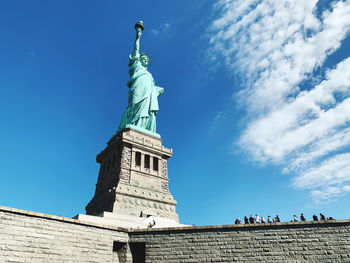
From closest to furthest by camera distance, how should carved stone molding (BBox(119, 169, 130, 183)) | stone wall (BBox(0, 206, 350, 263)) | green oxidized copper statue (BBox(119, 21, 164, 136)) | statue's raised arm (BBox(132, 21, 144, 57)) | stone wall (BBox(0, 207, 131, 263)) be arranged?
stone wall (BBox(0, 207, 131, 263)) < stone wall (BBox(0, 206, 350, 263)) < carved stone molding (BBox(119, 169, 130, 183)) < green oxidized copper statue (BBox(119, 21, 164, 136)) < statue's raised arm (BBox(132, 21, 144, 57))

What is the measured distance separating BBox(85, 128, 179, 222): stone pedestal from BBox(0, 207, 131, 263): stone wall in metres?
11.5

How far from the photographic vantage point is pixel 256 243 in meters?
12.9

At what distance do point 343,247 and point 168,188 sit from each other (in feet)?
70.7

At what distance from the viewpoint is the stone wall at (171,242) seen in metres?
11.5

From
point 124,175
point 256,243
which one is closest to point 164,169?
point 124,175

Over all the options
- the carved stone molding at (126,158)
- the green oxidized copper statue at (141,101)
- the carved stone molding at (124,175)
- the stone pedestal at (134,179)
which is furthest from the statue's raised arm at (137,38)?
the carved stone molding at (124,175)

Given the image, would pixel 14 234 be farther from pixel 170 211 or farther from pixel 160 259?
pixel 170 211

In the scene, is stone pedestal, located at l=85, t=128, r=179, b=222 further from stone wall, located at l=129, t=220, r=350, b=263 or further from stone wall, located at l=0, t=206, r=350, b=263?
stone wall, located at l=129, t=220, r=350, b=263

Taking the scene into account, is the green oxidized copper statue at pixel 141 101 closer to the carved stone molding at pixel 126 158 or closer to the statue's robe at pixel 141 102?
the statue's robe at pixel 141 102

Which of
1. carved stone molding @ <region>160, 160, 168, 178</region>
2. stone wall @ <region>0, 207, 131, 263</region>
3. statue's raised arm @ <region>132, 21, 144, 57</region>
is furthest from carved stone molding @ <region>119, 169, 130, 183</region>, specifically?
statue's raised arm @ <region>132, 21, 144, 57</region>

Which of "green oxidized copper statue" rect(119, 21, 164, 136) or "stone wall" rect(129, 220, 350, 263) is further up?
"green oxidized copper statue" rect(119, 21, 164, 136)

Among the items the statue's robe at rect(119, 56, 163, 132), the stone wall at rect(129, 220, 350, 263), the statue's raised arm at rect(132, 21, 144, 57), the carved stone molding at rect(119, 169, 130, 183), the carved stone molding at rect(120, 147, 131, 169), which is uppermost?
the statue's raised arm at rect(132, 21, 144, 57)

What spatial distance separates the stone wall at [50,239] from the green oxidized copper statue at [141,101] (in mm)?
21059

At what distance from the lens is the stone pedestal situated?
1040 inches
